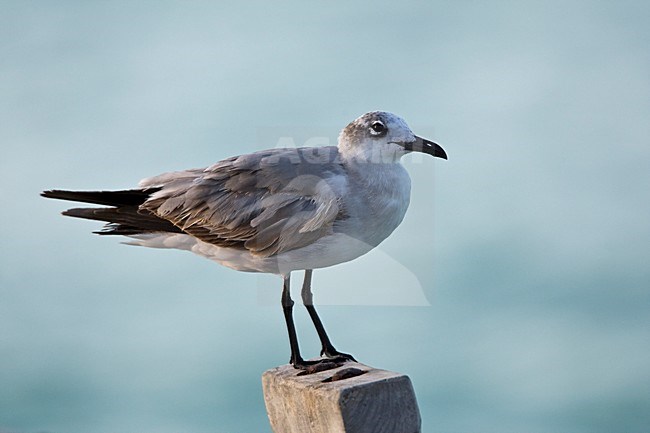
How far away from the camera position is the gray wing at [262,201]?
3863 mm

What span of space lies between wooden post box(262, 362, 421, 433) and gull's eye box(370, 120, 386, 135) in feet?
3.21

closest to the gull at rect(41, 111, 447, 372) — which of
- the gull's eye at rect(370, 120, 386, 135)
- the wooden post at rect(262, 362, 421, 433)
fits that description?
the gull's eye at rect(370, 120, 386, 135)

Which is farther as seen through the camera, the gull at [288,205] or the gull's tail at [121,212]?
the gull's tail at [121,212]

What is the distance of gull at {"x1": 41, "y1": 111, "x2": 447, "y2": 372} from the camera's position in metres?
3.86

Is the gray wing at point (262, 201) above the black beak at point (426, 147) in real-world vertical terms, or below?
below

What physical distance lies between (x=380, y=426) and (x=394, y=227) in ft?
2.81

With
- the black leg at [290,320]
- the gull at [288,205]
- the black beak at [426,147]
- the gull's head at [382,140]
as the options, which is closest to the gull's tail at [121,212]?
the gull at [288,205]

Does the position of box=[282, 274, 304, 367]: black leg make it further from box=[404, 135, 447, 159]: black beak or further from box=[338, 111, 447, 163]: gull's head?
box=[404, 135, 447, 159]: black beak

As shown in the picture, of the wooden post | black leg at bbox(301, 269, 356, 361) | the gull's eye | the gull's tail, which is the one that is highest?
the gull's eye

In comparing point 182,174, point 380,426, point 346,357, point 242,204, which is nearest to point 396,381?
point 380,426

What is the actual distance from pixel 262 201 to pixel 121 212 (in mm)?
649

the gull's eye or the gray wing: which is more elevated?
the gull's eye

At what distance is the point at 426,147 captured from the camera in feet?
12.9

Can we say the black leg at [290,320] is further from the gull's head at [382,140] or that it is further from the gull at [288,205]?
the gull's head at [382,140]
